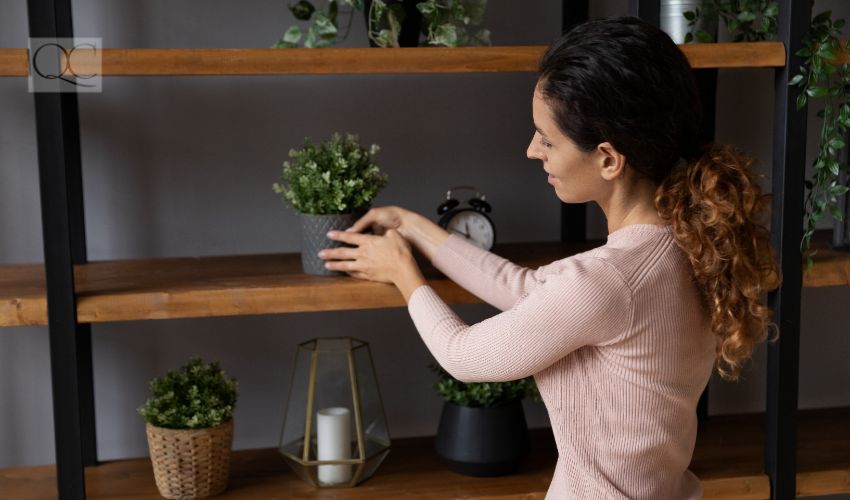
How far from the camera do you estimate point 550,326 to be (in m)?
1.29

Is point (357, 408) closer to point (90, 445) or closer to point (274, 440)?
point (274, 440)

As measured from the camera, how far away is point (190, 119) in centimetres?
201

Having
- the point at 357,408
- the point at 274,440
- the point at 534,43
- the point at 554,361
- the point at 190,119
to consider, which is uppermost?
the point at 534,43

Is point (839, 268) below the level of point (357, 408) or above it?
above

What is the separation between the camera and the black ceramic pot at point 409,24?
1713mm

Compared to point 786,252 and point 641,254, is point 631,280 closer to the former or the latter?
point 641,254

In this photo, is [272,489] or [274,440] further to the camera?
[274,440]

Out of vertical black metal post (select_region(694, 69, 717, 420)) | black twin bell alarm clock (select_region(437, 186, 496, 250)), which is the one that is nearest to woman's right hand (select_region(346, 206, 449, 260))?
black twin bell alarm clock (select_region(437, 186, 496, 250))

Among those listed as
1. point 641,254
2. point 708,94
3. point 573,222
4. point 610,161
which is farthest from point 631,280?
point 708,94

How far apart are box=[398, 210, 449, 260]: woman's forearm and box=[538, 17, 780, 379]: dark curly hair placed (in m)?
0.39

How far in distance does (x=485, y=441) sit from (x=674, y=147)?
2.48ft

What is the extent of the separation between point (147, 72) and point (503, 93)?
0.84 metres

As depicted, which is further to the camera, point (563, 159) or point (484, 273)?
point (484, 273)

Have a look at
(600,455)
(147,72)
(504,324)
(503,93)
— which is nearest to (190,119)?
(147,72)
